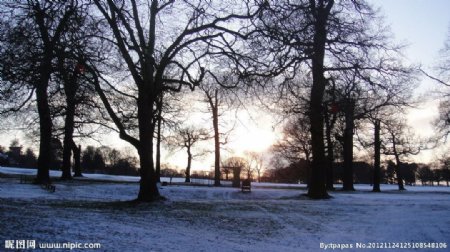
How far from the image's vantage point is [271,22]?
16641 millimetres

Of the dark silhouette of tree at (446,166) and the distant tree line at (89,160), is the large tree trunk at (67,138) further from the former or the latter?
the dark silhouette of tree at (446,166)

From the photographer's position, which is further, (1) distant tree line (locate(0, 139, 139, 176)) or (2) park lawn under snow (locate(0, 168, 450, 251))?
(1) distant tree line (locate(0, 139, 139, 176))

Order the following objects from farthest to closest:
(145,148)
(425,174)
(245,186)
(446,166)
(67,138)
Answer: (425,174), (446,166), (67,138), (245,186), (145,148)

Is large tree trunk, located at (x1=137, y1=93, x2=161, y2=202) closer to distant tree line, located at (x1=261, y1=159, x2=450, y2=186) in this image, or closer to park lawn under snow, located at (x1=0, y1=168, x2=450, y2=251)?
park lawn under snow, located at (x1=0, y1=168, x2=450, y2=251)

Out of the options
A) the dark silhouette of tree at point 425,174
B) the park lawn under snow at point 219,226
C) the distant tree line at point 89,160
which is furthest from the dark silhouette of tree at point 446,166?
the park lawn under snow at point 219,226

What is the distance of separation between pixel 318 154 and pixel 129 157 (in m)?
112

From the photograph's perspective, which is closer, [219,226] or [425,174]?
[219,226]

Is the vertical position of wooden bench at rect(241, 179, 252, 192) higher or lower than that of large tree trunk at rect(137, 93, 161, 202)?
lower

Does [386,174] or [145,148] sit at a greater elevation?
[145,148]

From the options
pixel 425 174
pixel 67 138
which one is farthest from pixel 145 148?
pixel 425 174

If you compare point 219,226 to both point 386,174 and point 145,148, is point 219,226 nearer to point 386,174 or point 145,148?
point 145,148

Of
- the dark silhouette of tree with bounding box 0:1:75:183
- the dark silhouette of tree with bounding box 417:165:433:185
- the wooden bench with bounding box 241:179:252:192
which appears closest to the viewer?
the dark silhouette of tree with bounding box 0:1:75:183

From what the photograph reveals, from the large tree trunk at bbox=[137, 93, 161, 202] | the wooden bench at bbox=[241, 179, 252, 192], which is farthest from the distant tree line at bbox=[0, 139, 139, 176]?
the large tree trunk at bbox=[137, 93, 161, 202]

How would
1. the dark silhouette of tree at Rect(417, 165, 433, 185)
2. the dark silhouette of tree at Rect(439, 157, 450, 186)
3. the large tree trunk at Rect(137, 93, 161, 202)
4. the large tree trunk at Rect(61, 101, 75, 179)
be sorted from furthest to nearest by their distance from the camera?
the dark silhouette of tree at Rect(417, 165, 433, 185) → the dark silhouette of tree at Rect(439, 157, 450, 186) → the large tree trunk at Rect(61, 101, 75, 179) → the large tree trunk at Rect(137, 93, 161, 202)
